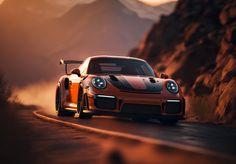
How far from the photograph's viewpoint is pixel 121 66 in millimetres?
15742

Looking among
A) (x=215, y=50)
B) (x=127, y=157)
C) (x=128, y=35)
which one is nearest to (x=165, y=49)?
(x=215, y=50)

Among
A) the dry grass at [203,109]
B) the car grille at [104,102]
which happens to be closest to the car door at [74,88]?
the car grille at [104,102]

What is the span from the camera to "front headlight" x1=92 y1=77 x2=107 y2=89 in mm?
13758

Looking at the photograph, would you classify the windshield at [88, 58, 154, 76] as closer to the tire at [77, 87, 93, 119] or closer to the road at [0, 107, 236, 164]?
the tire at [77, 87, 93, 119]

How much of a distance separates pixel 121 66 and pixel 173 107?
2410mm

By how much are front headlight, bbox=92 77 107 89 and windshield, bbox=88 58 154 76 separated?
1.27 metres

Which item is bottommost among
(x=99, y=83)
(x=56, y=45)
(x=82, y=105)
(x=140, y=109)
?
(x=140, y=109)

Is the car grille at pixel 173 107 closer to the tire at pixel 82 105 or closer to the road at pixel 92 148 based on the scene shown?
the tire at pixel 82 105

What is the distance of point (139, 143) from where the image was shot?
23.8ft

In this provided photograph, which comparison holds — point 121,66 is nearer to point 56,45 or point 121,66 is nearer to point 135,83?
point 135,83

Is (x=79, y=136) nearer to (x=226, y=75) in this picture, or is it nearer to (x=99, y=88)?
(x=99, y=88)

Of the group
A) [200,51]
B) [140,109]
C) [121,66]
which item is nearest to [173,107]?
[140,109]

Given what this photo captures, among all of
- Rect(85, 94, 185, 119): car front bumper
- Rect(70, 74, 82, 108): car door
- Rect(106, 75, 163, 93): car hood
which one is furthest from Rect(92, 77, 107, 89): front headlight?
Rect(70, 74, 82, 108): car door

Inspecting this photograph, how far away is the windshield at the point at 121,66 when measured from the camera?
1536 cm
